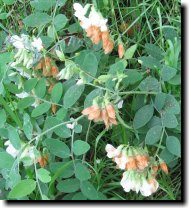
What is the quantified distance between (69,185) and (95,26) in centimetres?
47

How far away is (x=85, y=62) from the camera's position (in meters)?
1.62

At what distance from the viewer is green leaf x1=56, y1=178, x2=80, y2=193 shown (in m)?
1.59

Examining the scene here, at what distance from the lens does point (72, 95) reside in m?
1.62

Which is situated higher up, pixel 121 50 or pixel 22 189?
pixel 121 50

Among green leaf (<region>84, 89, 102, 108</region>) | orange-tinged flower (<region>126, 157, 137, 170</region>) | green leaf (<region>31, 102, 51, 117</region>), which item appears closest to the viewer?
orange-tinged flower (<region>126, 157, 137, 170</region>)

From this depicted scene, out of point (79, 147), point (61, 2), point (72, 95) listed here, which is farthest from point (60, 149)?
point (61, 2)

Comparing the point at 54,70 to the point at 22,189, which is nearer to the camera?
the point at 22,189

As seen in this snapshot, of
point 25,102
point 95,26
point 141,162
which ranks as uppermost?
point 95,26

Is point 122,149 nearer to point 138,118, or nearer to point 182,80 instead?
point 138,118

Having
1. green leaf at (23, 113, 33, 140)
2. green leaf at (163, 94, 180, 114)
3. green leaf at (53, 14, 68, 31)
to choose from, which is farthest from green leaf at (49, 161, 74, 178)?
green leaf at (53, 14, 68, 31)

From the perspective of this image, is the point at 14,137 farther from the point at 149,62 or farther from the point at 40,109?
the point at 149,62

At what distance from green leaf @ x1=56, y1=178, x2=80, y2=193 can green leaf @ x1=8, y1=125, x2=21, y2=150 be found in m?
0.17

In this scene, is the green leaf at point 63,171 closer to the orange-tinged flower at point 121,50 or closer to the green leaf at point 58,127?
the green leaf at point 58,127

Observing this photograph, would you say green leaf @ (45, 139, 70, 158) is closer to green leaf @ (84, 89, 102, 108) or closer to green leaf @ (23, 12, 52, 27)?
green leaf @ (84, 89, 102, 108)
